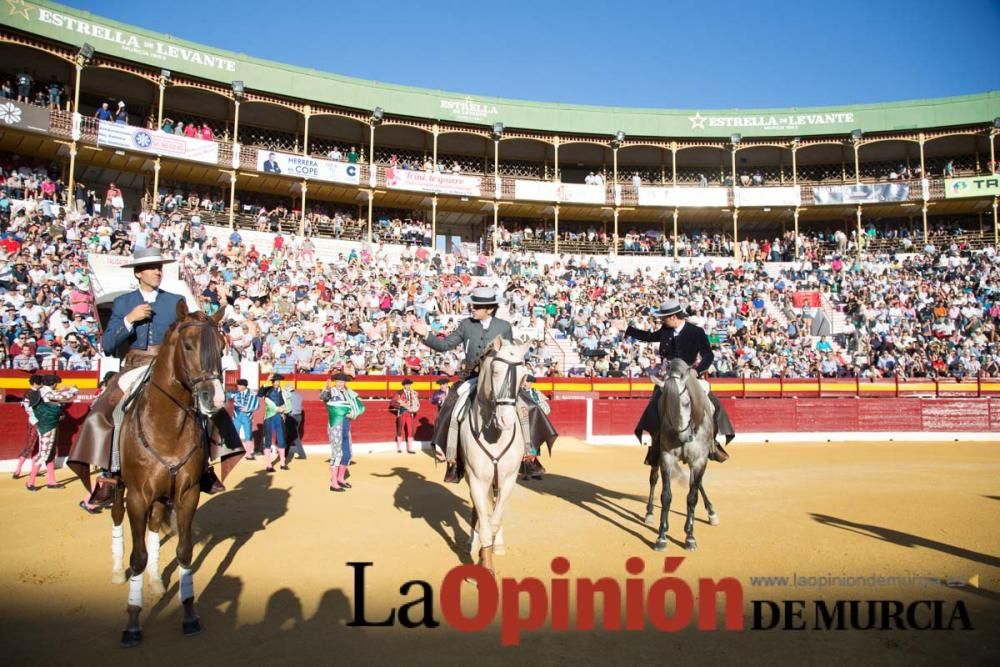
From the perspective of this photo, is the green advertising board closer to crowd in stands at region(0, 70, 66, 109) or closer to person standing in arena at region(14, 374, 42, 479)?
crowd in stands at region(0, 70, 66, 109)

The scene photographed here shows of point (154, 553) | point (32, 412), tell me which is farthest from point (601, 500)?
point (32, 412)

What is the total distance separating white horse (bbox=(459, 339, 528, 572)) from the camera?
5363 millimetres

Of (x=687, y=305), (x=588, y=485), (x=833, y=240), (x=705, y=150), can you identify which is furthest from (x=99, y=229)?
(x=833, y=240)

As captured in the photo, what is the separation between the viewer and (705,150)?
117 ft

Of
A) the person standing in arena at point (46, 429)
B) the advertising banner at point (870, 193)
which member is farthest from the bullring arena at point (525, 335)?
the person standing in arena at point (46, 429)

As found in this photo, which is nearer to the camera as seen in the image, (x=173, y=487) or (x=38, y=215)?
(x=173, y=487)

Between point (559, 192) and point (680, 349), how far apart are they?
1044 inches

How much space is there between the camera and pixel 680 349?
746 cm

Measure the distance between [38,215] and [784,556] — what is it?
2207 centimetres

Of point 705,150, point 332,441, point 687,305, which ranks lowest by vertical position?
point 332,441

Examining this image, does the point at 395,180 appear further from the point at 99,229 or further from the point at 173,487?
the point at 173,487

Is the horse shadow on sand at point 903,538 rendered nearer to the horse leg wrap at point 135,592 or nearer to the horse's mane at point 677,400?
the horse's mane at point 677,400

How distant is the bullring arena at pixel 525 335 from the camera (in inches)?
199

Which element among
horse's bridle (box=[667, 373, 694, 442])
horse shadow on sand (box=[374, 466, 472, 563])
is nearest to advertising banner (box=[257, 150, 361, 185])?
horse shadow on sand (box=[374, 466, 472, 563])
